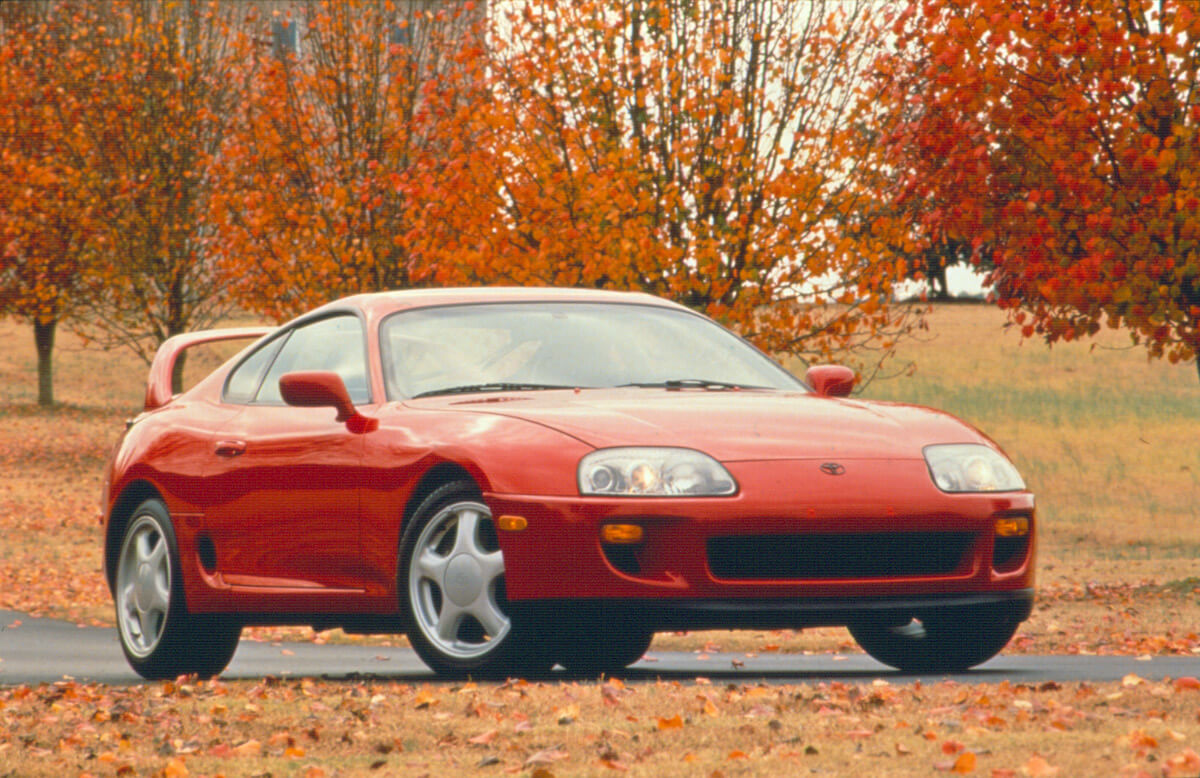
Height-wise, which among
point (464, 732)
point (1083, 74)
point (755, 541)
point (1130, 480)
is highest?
point (1083, 74)

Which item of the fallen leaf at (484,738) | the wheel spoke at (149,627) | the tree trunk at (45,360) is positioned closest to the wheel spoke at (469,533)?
the fallen leaf at (484,738)

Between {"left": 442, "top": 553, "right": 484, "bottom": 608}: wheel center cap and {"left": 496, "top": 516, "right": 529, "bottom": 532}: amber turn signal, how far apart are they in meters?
0.27

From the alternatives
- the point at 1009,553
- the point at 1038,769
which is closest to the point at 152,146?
the point at 1009,553

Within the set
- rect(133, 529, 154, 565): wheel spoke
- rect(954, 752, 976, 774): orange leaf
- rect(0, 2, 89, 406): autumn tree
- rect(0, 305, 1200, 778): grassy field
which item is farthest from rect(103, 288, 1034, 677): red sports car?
rect(0, 2, 89, 406): autumn tree

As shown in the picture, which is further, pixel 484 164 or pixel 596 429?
pixel 484 164

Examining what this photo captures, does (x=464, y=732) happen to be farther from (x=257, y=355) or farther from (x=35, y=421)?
(x=35, y=421)

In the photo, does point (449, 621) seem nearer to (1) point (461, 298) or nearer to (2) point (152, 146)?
(1) point (461, 298)

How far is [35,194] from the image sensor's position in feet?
111

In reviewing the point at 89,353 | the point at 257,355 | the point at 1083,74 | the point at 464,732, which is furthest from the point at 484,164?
the point at 89,353

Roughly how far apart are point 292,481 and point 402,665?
7.28 feet

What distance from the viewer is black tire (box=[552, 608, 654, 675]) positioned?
653cm

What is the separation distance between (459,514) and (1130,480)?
95.6ft

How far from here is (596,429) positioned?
6.57 m

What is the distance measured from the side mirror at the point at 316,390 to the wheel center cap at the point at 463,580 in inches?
30.0
